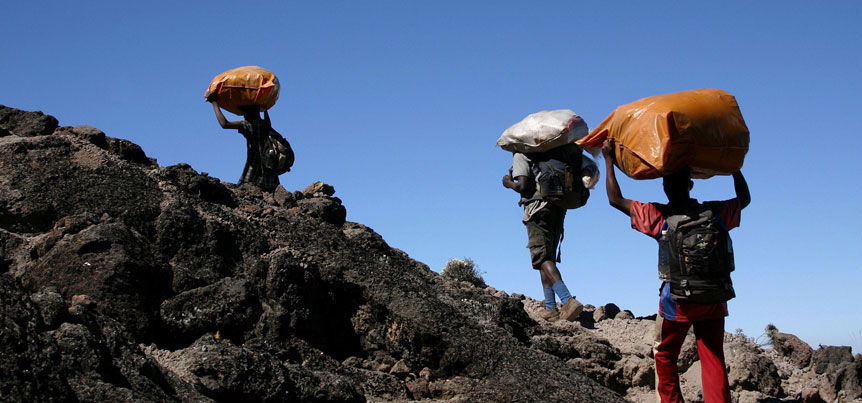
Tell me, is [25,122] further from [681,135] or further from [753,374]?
[753,374]

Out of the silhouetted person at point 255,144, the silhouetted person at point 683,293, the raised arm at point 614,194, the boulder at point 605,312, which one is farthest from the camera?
the silhouetted person at point 255,144

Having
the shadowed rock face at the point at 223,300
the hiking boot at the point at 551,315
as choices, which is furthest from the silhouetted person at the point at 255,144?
the hiking boot at the point at 551,315

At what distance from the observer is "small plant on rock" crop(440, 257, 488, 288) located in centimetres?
993

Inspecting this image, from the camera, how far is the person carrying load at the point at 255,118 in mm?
8836

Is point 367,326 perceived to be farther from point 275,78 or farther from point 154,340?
point 275,78

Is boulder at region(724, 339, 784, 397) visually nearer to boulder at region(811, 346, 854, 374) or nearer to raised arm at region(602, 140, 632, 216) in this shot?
Result: boulder at region(811, 346, 854, 374)

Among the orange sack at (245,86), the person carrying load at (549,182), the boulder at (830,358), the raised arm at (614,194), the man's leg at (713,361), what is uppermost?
the orange sack at (245,86)

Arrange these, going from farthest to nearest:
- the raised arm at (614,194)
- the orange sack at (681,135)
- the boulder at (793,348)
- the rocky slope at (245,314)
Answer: the boulder at (793,348) → the raised arm at (614,194) → the orange sack at (681,135) → the rocky slope at (245,314)

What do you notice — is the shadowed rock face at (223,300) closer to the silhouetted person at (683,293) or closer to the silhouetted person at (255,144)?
the silhouetted person at (683,293)

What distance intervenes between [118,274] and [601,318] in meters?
4.47

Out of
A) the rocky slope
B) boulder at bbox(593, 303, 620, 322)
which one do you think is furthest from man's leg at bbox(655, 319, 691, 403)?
boulder at bbox(593, 303, 620, 322)

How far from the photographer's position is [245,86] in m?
8.82

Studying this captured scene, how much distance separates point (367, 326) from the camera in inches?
246

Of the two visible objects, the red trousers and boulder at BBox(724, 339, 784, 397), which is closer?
the red trousers
